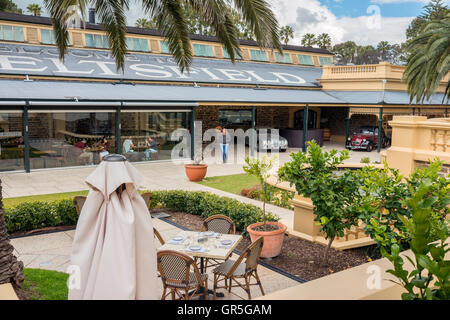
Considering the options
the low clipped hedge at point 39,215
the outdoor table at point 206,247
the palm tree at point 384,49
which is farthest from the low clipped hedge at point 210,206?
the palm tree at point 384,49

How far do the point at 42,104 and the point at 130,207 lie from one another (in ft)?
49.1

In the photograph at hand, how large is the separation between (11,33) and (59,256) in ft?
68.6

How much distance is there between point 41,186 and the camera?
1521 centimetres

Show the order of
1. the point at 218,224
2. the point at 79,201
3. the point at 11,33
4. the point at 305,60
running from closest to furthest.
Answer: the point at 218,224 → the point at 79,201 → the point at 11,33 → the point at 305,60

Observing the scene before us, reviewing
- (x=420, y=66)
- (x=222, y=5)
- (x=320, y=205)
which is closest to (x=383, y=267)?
(x=320, y=205)

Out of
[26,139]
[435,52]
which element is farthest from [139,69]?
[435,52]

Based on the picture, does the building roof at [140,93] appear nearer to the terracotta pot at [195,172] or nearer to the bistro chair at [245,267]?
the terracotta pot at [195,172]

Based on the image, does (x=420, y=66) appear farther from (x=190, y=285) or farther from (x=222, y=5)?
(x=190, y=285)

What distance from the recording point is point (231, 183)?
53.6 ft

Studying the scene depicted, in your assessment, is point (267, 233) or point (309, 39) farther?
point (309, 39)

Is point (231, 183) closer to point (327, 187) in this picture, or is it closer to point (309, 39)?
point (327, 187)

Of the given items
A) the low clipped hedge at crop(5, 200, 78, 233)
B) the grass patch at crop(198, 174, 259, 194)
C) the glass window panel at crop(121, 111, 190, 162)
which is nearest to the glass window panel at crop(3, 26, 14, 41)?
the glass window panel at crop(121, 111, 190, 162)

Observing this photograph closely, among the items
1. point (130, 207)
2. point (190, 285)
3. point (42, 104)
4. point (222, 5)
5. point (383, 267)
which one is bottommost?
point (190, 285)
